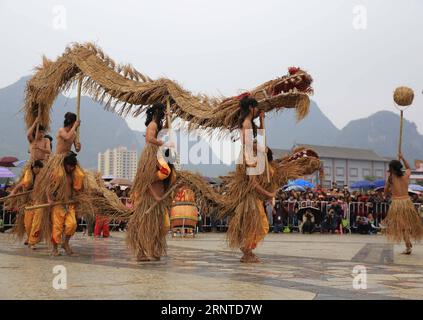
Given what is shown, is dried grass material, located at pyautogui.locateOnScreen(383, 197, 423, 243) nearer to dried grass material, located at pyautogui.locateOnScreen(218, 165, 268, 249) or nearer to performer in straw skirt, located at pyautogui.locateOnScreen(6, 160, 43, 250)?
dried grass material, located at pyautogui.locateOnScreen(218, 165, 268, 249)

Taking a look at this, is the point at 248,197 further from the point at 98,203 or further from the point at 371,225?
the point at 371,225

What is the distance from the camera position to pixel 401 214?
9484 millimetres

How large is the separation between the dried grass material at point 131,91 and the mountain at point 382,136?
153 meters

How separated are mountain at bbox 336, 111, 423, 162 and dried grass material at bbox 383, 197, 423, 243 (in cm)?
15095

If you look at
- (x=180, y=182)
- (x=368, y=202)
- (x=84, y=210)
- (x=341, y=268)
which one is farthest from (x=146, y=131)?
(x=368, y=202)

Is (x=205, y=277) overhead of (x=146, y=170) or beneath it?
beneath

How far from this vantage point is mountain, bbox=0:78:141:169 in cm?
5662

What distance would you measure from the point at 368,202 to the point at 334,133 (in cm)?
17459

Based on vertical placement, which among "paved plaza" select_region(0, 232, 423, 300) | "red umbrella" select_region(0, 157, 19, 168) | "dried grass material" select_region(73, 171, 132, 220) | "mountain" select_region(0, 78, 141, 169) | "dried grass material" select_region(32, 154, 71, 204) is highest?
"mountain" select_region(0, 78, 141, 169)

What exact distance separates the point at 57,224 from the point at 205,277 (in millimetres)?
3230

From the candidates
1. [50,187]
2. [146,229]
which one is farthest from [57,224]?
[146,229]

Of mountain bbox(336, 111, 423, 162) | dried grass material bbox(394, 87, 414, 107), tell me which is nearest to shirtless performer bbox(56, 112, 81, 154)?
dried grass material bbox(394, 87, 414, 107)
